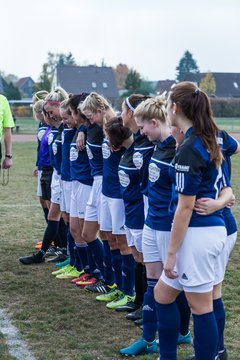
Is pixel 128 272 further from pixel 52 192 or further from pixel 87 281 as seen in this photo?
pixel 52 192

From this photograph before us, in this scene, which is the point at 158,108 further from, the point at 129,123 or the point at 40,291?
the point at 40,291

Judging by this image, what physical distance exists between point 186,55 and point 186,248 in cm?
12466

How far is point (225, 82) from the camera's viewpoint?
91.5m

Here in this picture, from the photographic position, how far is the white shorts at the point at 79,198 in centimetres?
656

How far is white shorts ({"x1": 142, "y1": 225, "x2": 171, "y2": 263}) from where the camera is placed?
4449 mm

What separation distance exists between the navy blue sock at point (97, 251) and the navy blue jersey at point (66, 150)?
2.72ft

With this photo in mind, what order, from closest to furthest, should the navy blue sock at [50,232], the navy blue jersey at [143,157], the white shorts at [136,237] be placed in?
the navy blue jersey at [143,157], the white shorts at [136,237], the navy blue sock at [50,232]

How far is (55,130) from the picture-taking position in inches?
288

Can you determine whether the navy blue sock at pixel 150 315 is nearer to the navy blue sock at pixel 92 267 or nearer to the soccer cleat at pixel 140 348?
the soccer cleat at pixel 140 348

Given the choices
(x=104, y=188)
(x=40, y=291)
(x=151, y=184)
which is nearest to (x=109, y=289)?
(x=40, y=291)

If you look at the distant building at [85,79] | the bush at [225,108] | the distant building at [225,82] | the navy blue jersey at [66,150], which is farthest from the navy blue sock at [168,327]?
the distant building at [225,82]

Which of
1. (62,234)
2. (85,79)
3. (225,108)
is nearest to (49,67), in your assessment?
(85,79)

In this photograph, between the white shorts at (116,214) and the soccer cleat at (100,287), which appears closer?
the white shorts at (116,214)

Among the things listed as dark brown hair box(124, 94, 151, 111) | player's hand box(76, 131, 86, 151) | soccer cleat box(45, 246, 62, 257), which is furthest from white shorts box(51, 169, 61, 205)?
dark brown hair box(124, 94, 151, 111)
